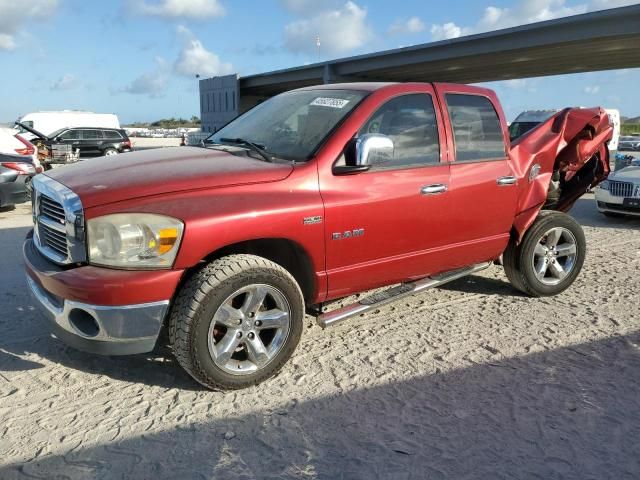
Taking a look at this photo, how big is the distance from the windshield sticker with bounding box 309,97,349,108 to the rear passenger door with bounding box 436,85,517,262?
0.83 m

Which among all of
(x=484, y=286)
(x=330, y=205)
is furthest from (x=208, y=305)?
(x=484, y=286)

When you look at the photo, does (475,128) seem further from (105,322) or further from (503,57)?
(503,57)

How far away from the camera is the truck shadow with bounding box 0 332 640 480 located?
2592 millimetres

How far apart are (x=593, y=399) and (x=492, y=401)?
610 millimetres

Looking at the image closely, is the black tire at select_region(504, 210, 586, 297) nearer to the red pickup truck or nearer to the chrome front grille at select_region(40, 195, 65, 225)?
the red pickup truck

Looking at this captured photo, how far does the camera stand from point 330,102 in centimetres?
400

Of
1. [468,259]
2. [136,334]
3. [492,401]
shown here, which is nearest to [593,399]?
[492,401]

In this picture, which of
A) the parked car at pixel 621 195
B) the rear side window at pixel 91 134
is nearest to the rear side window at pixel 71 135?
the rear side window at pixel 91 134

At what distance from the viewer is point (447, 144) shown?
4145 mm

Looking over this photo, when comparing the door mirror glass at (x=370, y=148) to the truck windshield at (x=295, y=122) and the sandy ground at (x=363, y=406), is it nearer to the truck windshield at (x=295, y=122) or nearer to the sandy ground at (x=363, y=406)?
the truck windshield at (x=295, y=122)

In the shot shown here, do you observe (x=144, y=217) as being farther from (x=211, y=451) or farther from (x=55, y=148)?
(x=55, y=148)

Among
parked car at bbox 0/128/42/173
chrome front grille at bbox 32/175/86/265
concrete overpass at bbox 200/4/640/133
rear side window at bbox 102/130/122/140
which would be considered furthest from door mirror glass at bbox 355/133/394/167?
rear side window at bbox 102/130/122/140

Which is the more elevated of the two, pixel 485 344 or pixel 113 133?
pixel 113 133

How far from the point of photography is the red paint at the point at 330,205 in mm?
2980
